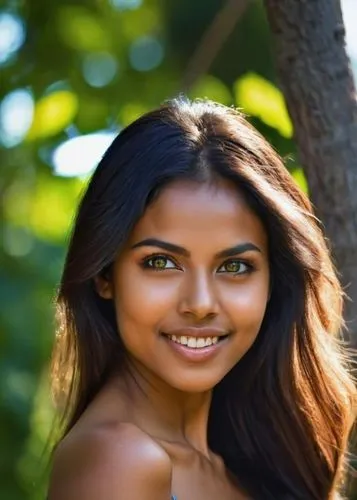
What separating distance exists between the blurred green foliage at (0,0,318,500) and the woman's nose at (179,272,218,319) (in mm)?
1124

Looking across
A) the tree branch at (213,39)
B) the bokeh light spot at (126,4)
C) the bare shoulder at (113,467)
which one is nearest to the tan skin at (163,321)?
the bare shoulder at (113,467)

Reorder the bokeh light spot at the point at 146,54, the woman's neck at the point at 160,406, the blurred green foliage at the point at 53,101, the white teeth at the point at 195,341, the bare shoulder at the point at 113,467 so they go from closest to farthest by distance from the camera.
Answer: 1. the bare shoulder at the point at 113,467
2. the white teeth at the point at 195,341
3. the woman's neck at the point at 160,406
4. the blurred green foliage at the point at 53,101
5. the bokeh light spot at the point at 146,54

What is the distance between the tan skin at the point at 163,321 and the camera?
2.46 metres

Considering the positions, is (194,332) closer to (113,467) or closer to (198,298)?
(198,298)

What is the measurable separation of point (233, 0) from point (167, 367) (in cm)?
142

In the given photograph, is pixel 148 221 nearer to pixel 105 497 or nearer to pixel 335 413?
pixel 105 497

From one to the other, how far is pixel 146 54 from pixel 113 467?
191 cm

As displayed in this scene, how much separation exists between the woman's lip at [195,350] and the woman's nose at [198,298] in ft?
0.21

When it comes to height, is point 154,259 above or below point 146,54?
below

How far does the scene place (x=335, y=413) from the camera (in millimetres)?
3033

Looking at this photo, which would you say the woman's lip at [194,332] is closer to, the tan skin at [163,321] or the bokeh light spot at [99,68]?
the tan skin at [163,321]

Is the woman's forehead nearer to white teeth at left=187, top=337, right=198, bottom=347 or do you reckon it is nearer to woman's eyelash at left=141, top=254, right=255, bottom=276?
woman's eyelash at left=141, top=254, right=255, bottom=276

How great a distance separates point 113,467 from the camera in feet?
→ 7.98

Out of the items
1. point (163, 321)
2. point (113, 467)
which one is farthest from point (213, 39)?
point (113, 467)
